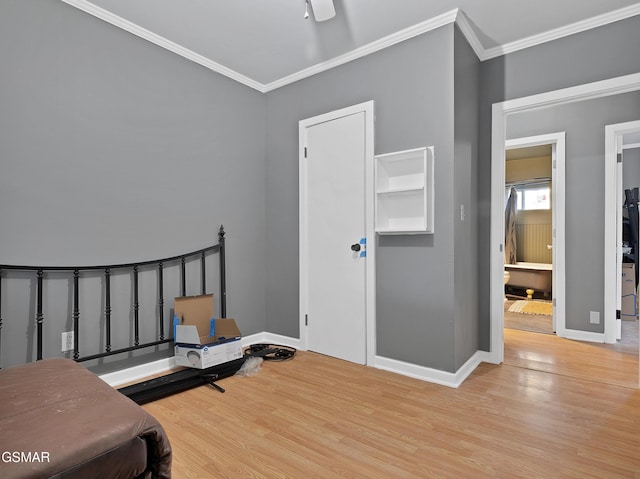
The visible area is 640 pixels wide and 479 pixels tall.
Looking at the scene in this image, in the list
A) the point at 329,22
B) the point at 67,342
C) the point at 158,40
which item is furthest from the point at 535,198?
the point at 67,342

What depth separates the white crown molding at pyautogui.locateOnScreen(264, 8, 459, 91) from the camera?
102 inches

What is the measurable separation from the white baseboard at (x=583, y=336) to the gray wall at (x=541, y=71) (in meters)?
1.45

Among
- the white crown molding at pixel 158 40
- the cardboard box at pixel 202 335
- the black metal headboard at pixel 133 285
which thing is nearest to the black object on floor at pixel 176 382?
the cardboard box at pixel 202 335

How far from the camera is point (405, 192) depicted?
2.80 m

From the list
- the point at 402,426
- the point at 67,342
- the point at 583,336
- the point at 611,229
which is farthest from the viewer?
the point at 583,336

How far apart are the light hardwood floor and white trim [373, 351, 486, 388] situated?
0.06 metres

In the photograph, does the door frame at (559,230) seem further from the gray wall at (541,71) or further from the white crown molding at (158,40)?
the white crown molding at (158,40)

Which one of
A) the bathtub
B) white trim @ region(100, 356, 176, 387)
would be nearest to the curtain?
the bathtub

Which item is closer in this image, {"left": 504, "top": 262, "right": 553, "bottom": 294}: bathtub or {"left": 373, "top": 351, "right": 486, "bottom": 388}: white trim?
{"left": 373, "top": 351, "right": 486, "bottom": 388}: white trim

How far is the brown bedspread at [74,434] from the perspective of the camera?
944 mm

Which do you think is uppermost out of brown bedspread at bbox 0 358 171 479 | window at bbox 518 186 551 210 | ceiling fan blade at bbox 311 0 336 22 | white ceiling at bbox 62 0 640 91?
white ceiling at bbox 62 0 640 91

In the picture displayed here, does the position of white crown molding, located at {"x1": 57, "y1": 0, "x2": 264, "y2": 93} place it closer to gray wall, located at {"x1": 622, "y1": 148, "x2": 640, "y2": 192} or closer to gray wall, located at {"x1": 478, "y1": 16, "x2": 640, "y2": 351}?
gray wall, located at {"x1": 478, "y1": 16, "x2": 640, "y2": 351}

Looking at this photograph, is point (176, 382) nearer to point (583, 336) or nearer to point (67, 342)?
point (67, 342)

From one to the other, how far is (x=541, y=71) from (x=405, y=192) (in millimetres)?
1447
